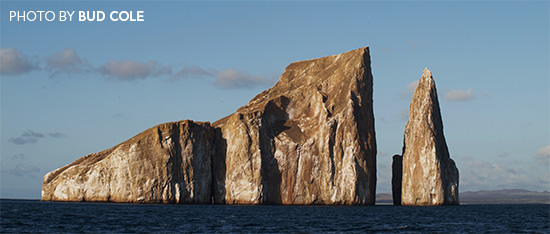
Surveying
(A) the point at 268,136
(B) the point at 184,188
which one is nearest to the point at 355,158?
(A) the point at 268,136

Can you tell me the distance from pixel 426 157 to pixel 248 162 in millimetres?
27993

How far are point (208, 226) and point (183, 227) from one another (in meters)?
2.45

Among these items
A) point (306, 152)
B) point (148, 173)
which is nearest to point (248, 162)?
point (306, 152)

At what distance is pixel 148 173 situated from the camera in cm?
10344

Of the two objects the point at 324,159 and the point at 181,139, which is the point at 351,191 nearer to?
the point at 324,159

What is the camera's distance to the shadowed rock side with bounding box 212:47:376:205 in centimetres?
10619

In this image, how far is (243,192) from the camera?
4190 inches

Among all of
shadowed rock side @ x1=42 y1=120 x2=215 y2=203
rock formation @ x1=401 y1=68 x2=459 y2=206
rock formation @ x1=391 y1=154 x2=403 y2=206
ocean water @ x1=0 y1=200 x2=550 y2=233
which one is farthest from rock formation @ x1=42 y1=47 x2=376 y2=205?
ocean water @ x1=0 y1=200 x2=550 y2=233

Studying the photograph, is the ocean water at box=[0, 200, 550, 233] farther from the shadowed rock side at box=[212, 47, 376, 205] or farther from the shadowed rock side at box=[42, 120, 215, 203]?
the shadowed rock side at box=[212, 47, 376, 205]

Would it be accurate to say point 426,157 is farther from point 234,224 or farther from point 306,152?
point 234,224

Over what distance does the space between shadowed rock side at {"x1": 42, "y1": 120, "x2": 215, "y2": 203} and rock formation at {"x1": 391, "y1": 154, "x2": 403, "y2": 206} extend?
3437cm

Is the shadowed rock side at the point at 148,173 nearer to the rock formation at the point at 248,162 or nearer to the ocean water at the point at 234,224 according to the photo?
the rock formation at the point at 248,162

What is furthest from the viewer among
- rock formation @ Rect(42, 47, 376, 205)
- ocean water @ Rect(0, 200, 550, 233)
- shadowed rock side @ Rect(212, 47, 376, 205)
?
shadowed rock side @ Rect(212, 47, 376, 205)

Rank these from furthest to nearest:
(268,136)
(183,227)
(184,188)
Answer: (268,136)
(184,188)
(183,227)
